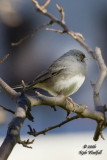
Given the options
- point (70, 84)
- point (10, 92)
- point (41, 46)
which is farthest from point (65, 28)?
point (41, 46)

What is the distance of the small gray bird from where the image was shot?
1.38 metres

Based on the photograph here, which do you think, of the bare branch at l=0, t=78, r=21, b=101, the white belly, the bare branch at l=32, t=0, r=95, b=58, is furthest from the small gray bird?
the bare branch at l=0, t=78, r=21, b=101

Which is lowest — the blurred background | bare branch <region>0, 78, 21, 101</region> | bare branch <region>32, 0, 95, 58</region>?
bare branch <region>0, 78, 21, 101</region>

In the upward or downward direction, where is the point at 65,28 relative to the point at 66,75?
downward

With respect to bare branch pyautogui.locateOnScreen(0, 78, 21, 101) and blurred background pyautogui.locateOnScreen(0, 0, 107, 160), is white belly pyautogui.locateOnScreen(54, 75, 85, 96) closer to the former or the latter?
bare branch pyautogui.locateOnScreen(0, 78, 21, 101)

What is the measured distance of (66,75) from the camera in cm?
142

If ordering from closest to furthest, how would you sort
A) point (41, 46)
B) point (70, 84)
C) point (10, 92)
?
point (10, 92) < point (70, 84) < point (41, 46)

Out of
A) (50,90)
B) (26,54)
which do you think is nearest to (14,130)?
(50,90)

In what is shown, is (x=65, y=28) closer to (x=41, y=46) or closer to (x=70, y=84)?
(x=70, y=84)

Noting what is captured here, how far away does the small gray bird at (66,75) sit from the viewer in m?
1.38

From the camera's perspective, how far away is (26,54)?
3738 mm

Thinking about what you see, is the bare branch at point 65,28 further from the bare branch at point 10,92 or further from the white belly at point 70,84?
the white belly at point 70,84

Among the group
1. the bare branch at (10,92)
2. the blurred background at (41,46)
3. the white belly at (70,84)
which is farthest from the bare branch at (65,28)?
the blurred background at (41,46)

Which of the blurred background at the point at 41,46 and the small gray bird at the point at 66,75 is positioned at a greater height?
the blurred background at the point at 41,46
